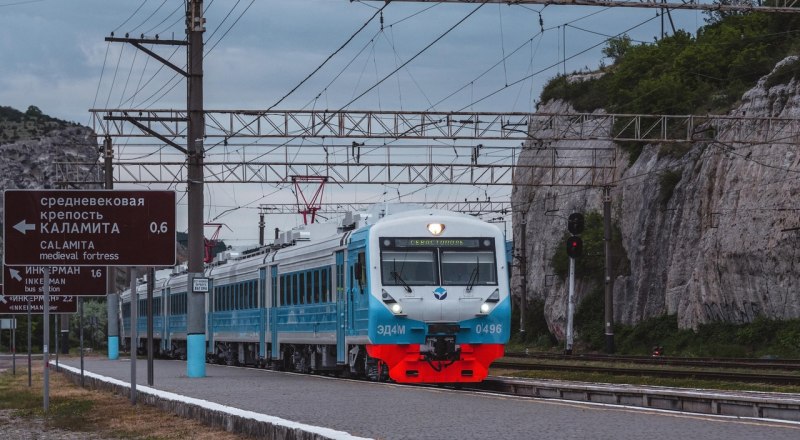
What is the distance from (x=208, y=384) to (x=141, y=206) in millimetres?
5898

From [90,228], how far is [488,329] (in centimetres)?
900

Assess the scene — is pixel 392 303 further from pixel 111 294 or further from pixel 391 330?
pixel 111 294

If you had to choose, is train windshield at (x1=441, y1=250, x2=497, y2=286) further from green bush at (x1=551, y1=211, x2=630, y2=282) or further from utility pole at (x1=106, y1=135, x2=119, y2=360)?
green bush at (x1=551, y1=211, x2=630, y2=282)

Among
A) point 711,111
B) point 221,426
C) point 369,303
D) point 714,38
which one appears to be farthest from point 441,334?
point 714,38

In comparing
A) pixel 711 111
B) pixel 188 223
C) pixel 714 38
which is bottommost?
pixel 188 223

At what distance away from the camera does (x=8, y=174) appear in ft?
609

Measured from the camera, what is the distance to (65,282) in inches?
1032

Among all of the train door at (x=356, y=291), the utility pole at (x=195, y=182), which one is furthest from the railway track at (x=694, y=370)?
the utility pole at (x=195, y=182)

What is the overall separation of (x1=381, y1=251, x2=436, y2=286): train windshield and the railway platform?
14.0 ft

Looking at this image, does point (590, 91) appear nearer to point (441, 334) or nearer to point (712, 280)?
point (712, 280)

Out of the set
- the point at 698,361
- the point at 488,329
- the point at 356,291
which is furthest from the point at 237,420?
the point at 698,361

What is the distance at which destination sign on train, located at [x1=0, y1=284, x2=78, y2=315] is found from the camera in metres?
29.5

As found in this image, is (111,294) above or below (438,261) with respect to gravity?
above

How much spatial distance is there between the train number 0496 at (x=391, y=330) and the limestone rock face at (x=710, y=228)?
21.7m
